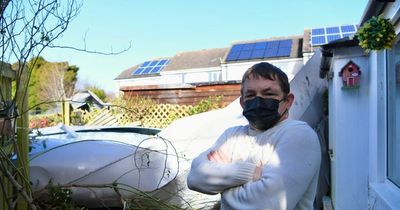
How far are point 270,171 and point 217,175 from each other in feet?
0.71

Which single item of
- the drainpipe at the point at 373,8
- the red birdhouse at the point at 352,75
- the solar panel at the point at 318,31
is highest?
the solar panel at the point at 318,31

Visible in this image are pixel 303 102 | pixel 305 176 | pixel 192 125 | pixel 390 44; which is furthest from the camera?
pixel 303 102

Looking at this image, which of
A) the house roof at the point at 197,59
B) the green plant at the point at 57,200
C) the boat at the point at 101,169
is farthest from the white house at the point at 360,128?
the house roof at the point at 197,59

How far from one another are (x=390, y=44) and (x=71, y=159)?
291 centimetres

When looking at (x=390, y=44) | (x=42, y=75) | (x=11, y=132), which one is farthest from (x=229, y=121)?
(x=42, y=75)

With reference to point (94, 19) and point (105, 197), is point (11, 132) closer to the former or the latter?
point (105, 197)

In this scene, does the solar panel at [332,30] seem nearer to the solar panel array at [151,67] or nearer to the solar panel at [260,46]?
the solar panel at [260,46]

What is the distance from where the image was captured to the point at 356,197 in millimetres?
4652

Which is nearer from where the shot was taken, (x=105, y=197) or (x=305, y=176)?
(x=305, y=176)

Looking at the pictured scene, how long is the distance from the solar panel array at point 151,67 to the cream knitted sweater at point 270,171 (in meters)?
30.8

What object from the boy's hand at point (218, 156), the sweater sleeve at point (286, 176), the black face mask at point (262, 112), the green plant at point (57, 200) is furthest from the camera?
the green plant at point (57, 200)

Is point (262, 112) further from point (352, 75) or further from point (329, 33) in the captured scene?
point (329, 33)

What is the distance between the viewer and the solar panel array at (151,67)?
3259 centimetres

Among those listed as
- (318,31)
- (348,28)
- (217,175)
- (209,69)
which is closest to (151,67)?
(209,69)
